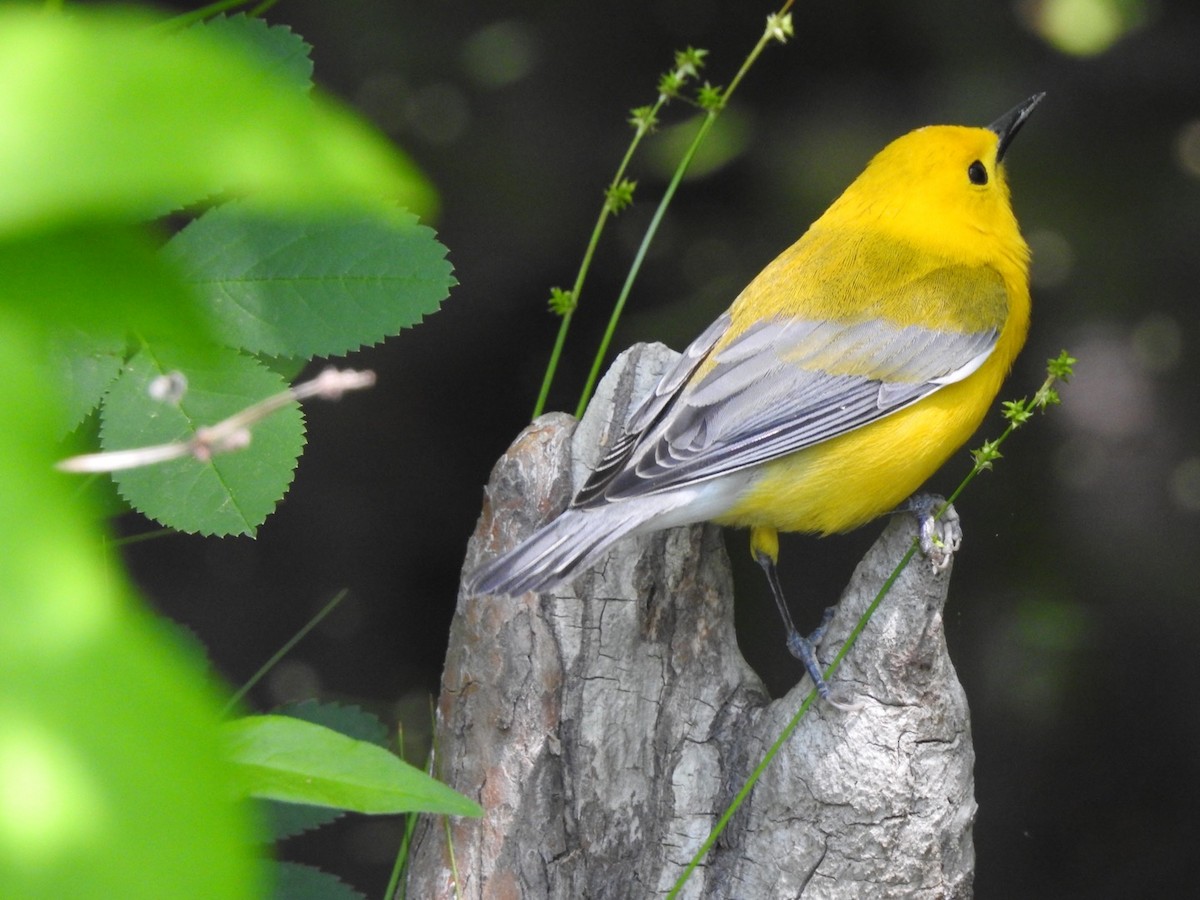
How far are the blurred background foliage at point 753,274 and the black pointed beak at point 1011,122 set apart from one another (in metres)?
0.59

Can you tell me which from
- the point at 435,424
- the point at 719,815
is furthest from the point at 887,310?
the point at 435,424

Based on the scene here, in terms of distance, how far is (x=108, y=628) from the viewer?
0.38m

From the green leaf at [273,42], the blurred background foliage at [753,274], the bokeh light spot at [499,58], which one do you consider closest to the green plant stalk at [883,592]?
the green leaf at [273,42]

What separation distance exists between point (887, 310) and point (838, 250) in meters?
0.17

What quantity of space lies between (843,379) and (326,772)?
1.37m

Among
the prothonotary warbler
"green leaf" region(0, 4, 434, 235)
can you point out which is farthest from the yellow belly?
"green leaf" region(0, 4, 434, 235)

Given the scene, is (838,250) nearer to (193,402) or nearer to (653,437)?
(653,437)

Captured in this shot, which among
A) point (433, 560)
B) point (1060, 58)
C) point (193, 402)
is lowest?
point (433, 560)

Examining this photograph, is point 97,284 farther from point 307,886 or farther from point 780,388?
point 780,388

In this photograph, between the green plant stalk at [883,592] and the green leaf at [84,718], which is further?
the green plant stalk at [883,592]

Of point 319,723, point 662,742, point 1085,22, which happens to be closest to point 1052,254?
point 1085,22

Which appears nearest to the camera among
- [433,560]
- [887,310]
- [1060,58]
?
[887,310]

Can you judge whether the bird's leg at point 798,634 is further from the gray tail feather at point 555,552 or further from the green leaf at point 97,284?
the green leaf at point 97,284

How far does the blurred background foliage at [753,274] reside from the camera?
3189mm
